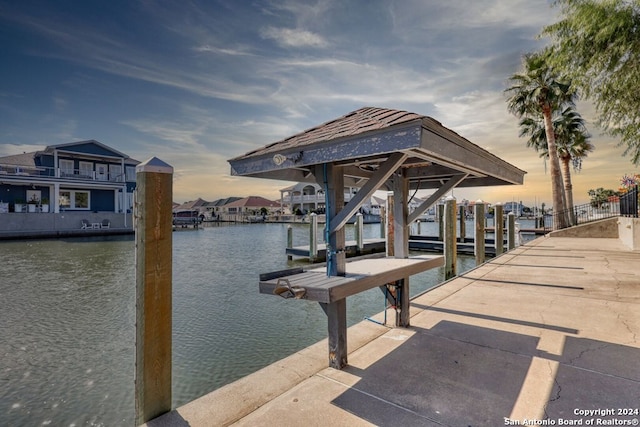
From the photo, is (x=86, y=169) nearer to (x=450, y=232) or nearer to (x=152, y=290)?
(x=450, y=232)

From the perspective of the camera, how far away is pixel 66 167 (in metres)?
28.9

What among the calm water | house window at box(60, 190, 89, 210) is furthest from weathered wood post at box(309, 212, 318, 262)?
house window at box(60, 190, 89, 210)

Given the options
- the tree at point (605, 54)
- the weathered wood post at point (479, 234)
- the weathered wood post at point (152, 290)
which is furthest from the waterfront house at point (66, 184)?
the tree at point (605, 54)

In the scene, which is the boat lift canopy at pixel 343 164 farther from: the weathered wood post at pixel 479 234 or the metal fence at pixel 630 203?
the metal fence at pixel 630 203

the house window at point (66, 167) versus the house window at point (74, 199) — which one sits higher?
the house window at point (66, 167)

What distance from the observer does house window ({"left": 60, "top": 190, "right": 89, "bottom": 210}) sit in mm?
29078

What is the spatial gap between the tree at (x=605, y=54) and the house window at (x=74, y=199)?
119 ft

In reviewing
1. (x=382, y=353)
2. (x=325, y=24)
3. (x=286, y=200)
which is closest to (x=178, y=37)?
(x=325, y=24)

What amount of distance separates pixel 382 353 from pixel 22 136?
36.2 metres

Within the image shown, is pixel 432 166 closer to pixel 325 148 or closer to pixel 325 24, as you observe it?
pixel 325 148

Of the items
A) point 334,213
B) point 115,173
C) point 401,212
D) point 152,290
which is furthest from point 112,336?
point 115,173

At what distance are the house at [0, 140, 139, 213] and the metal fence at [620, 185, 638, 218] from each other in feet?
107

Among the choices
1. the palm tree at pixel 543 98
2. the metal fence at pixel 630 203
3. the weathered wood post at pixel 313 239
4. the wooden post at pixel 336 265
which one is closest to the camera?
the wooden post at pixel 336 265

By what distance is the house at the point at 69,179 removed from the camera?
2598cm
